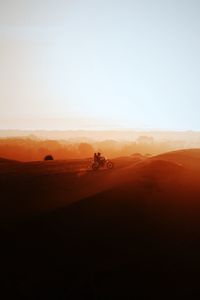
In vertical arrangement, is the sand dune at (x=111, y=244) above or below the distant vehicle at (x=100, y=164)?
below

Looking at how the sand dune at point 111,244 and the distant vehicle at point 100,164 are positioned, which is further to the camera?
the distant vehicle at point 100,164

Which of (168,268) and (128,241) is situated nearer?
(168,268)

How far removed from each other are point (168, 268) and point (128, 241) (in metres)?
2.58

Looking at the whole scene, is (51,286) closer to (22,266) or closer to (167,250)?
(22,266)

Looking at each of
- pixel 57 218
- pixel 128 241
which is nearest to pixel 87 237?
pixel 128 241

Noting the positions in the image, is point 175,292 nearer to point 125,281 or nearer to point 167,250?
point 125,281

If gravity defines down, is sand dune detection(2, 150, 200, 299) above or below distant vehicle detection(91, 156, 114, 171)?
below

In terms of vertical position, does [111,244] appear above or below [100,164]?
below

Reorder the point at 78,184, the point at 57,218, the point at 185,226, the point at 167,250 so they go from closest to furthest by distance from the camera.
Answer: the point at 167,250 < the point at 185,226 < the point at 57,218 < the point at 78,184

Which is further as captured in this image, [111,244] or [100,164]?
[100,164]

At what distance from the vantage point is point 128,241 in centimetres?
1423

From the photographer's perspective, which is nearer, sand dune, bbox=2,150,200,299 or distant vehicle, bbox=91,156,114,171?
sand dune, bbox=2,150,200,299

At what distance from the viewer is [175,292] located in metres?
10.6

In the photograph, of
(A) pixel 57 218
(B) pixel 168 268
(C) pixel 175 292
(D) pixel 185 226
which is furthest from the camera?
(A) pixel 57 218
